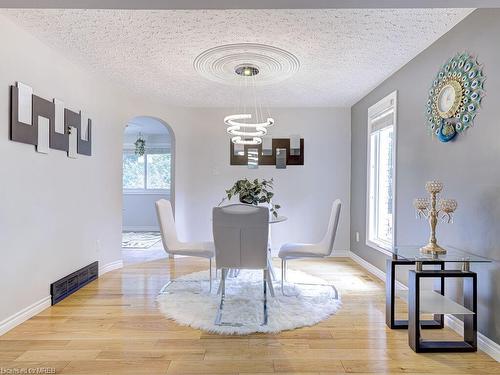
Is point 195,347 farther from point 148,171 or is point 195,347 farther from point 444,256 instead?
point 148,171

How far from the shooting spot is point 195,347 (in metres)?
2.12

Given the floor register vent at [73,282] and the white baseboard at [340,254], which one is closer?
the floor register vent at [73,282]

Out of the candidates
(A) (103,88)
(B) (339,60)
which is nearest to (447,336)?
(B) (339,60)

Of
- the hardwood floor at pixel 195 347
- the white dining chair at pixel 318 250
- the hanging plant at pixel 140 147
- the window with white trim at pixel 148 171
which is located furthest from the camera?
the window with white trim at pixel 148 171

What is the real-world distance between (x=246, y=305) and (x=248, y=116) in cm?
182

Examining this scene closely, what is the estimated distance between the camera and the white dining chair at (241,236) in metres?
2.44

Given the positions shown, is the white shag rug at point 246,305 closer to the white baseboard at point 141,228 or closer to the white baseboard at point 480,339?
the white baseboard at point 480,339

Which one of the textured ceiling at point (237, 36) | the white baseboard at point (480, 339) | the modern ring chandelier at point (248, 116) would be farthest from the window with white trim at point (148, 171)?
the white baseboard at point (480, 339)

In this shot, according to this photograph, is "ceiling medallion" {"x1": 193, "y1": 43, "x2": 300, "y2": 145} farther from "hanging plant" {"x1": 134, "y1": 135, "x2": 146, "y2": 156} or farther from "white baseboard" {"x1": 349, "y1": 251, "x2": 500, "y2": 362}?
"hanging plant" {"x1": 134, "y1": 135, "x2": 146, "y2": 156}

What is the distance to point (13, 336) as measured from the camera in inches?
89.0

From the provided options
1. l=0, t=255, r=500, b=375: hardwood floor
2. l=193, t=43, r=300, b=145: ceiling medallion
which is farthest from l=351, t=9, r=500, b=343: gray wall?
l=193, t=43, r=300, b=145: ceiling medallion

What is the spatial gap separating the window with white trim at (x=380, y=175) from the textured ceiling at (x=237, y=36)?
466mm

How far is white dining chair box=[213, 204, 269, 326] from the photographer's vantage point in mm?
2443

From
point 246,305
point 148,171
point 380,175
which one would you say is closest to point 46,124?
point 246,305
